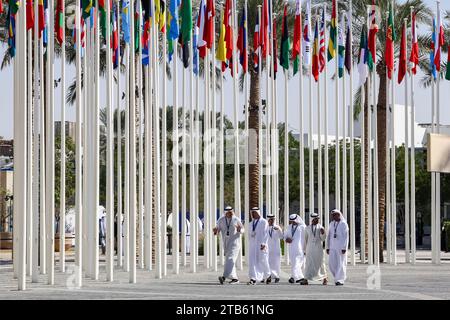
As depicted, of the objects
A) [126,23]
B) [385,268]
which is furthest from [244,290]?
[385,268]

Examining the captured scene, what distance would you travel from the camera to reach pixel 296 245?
110 ft

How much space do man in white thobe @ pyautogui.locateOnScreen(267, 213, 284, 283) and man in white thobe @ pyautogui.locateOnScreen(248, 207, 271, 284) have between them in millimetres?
475

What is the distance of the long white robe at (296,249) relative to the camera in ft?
108

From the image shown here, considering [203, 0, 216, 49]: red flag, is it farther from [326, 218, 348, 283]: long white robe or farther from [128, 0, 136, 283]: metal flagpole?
[326, 218, 348, 283]: long white robe

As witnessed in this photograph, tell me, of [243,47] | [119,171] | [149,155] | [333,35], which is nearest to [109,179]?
[149,155]

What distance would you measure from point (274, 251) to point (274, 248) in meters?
0.09

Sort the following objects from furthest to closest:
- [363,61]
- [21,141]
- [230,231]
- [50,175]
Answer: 1. [363,61]
2. [230,231]
3. [50,175]
4. [21,141]

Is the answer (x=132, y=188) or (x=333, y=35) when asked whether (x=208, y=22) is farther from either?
(x=132, y=188)

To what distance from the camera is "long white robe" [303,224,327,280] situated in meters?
32.6

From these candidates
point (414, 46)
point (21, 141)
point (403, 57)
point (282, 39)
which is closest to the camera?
point (21, 141)

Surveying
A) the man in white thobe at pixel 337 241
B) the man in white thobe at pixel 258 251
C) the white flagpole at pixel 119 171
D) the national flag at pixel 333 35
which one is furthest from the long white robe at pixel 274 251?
the national flag at pixel 333 35

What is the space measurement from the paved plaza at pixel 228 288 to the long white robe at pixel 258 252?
488 millimetres

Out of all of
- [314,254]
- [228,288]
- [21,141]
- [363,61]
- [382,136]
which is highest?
[363,61]

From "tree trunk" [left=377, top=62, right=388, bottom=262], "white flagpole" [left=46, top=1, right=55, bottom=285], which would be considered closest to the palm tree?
"tree trunk" [left=377, top=62, right=388, bottom=262]
